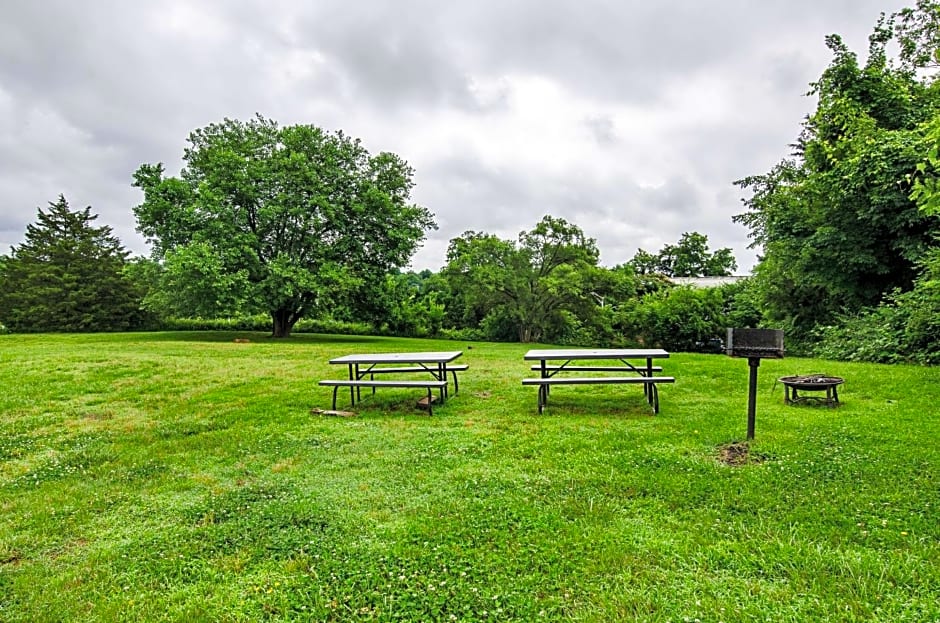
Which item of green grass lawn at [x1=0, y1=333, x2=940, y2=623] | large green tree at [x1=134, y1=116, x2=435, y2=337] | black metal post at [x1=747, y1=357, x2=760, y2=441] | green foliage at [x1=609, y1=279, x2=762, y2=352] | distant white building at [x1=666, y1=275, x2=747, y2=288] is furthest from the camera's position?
distant white building at [x1=666, y1=275, x2=747, y2=288]

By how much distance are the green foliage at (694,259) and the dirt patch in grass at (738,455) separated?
139 feet

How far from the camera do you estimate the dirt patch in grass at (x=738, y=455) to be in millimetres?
3447

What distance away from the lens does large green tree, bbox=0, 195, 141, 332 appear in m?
22.6

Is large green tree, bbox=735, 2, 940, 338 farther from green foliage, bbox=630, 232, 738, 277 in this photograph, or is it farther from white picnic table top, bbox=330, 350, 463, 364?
green foliage, bbox=630, 232, 738, 277

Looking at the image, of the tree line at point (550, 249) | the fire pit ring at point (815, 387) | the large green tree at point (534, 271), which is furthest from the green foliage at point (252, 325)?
the fire pit ring at point (815, 387)

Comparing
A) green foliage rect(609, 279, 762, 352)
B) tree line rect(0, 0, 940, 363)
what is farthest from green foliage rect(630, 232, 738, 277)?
green foliage rect(609, 279, 762, 352)

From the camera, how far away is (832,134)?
1155cm

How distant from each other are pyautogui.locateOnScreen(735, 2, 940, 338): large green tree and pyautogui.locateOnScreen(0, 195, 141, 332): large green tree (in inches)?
1071

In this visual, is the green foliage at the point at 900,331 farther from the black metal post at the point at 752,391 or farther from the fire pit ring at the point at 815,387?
the black metal post at the point at 752,391

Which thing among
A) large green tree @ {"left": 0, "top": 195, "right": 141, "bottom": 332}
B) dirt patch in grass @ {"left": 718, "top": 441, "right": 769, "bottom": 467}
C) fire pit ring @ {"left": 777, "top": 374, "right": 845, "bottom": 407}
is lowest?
dirt patch in grass @ {"left": 718, "top": 441, "right": 769, "bottom": 467}

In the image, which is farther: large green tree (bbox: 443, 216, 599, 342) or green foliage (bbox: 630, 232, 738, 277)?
green foliage (bbox: 630, 232, 738, 277)

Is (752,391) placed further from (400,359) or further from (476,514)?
(400,359)

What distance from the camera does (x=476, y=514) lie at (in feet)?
8.89

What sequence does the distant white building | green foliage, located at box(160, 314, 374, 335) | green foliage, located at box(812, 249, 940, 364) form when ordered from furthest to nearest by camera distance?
green foliage, located at box(160, 314, 374, 335)
the distant white building
green foliage, located at box(812, 249, 940, 364)
